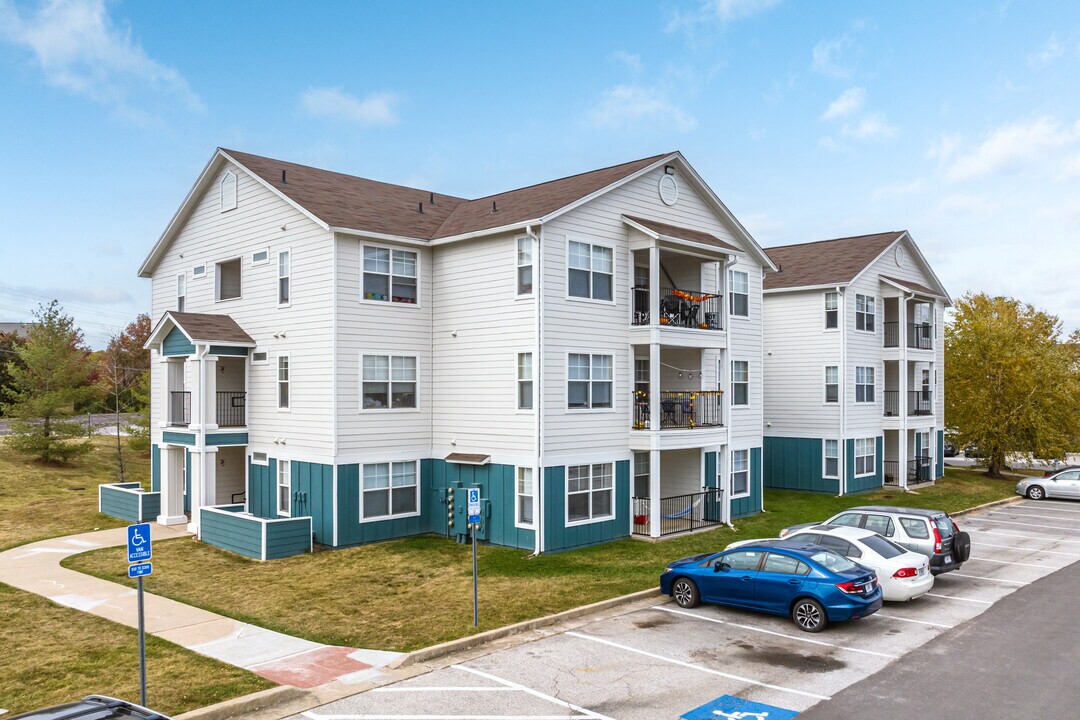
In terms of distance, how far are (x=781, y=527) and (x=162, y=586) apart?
1753cm

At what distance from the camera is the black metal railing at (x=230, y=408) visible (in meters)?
25.4

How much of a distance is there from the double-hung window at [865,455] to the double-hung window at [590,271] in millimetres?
16118

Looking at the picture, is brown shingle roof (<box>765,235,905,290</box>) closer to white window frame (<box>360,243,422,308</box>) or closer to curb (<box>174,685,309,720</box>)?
white window frame (<box>360,243,422,308</box>)

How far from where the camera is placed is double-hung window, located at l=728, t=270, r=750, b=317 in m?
26.9

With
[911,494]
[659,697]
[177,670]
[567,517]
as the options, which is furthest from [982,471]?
[177,670]

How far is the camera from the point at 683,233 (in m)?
23.9

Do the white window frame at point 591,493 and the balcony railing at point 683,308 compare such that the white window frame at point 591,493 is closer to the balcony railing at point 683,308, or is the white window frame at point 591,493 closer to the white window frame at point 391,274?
the balcony railing at point 683,308

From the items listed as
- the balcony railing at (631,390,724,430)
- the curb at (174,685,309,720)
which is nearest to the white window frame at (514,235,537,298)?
the balcony railing at (631,390,724,430)

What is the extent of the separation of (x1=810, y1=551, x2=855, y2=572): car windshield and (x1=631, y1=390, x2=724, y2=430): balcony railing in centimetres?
828

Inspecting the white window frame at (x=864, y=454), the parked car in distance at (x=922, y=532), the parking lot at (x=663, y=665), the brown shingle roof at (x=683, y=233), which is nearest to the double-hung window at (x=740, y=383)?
the brown shingle roof at (x=683, y=233)

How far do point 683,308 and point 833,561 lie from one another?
11.4m

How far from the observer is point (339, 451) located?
854 inches

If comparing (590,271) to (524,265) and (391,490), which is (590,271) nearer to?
(524,265)

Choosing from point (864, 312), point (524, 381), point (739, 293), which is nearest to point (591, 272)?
point (524, 381)
